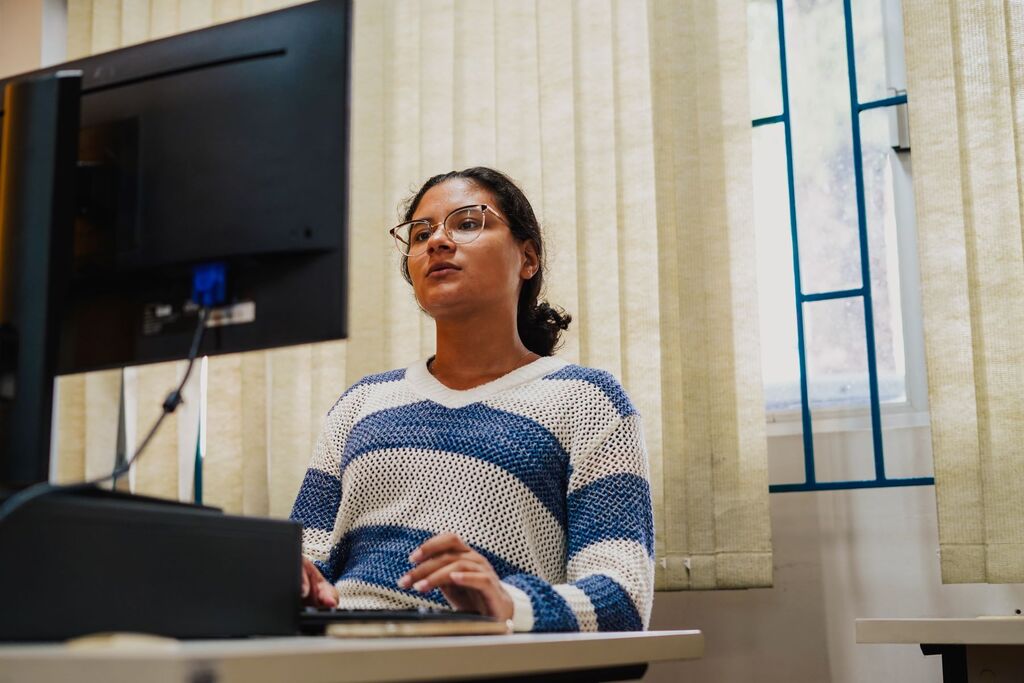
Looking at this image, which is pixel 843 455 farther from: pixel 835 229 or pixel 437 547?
pixel 437 547

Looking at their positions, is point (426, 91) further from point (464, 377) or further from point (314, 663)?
point (314, 663)

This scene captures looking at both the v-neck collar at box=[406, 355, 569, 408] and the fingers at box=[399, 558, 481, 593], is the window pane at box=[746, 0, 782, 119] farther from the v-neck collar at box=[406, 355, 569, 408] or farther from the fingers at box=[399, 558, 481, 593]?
the fingers at box=[399, 558, 481, 593]

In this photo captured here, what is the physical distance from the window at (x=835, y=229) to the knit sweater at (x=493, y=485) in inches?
23.6

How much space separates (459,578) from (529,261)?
92cm

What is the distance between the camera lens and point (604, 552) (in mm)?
1302

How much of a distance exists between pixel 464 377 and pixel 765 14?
1.05 metres

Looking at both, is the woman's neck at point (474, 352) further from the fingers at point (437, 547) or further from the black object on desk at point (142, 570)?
the black object on desk at point (142, 570)

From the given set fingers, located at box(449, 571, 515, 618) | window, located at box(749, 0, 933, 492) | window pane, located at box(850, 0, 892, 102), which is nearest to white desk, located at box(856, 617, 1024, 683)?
fingers, located at box(449, 571, 515, 618)

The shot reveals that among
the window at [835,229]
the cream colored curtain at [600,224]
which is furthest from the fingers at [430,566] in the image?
the window at [835,229]

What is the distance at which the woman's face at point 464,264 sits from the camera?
1616 millimetres

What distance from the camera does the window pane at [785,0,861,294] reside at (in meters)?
2.06

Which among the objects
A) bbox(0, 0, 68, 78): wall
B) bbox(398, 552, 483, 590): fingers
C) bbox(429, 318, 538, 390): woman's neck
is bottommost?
bbox(398, 552, 483, 590): fingers

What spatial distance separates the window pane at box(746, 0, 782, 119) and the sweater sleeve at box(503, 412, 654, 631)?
0.91 meters

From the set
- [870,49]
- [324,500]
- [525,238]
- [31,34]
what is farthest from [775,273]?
[31,34]
